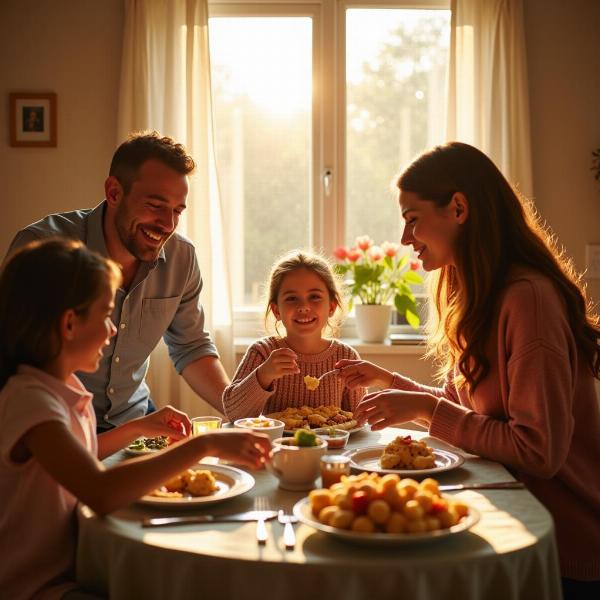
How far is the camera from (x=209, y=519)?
4.48 ft

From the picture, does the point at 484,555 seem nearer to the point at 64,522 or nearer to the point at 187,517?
the point at 187,517

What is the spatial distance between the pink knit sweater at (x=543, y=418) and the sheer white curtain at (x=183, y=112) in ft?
6.86

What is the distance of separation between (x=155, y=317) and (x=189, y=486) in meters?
1.22

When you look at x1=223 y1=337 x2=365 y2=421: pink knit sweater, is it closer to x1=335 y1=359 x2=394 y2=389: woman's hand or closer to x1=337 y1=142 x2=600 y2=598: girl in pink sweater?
x1=335 y1=359 x2=394 y2=389: woman's hand

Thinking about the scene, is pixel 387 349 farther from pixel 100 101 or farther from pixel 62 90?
pixel 62 90

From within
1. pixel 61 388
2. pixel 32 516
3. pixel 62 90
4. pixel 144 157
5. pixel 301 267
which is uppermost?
pixel 62 90

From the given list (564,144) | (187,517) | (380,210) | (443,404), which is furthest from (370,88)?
(187,517)

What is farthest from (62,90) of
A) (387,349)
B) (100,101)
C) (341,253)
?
(387,349)

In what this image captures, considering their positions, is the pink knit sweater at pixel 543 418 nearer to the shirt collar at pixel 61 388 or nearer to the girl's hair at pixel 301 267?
the shirt collar at pixel 61 388

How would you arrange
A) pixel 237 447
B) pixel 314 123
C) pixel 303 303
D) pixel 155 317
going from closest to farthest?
pixel 237 447, pixel 303 303, pixel 155 317, pixel 314 123

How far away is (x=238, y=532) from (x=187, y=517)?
12 centimetres

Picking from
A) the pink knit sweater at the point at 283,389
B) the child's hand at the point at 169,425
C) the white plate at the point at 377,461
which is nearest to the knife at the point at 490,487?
the white plate at the point at 377,461

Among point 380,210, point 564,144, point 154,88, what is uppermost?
point 154,88

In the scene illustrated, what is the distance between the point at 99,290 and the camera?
4.95ft
